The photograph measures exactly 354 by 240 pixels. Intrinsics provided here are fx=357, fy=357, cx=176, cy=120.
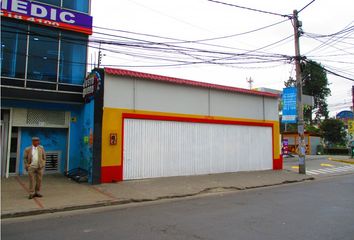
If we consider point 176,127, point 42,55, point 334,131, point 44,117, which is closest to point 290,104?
point 176,127

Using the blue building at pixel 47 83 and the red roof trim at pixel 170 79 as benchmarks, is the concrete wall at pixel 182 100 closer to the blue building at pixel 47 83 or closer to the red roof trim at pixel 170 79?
the red roof trim at pixel 170 79

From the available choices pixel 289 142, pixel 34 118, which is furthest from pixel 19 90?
pixel 289 142

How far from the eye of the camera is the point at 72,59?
16203 mm

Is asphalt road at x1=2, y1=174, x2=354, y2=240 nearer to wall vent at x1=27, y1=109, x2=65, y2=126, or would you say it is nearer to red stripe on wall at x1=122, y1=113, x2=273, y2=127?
red stripe on wall at x1=122, y1=113, x2=273, y2=127

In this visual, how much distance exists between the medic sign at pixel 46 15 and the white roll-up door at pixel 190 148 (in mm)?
4982

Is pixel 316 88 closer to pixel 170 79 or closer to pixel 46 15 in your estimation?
pixel 170 79

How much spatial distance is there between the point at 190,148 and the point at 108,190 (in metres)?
5.65

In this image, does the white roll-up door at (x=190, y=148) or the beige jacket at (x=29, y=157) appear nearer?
the beige jacket at (x=29, y=157)

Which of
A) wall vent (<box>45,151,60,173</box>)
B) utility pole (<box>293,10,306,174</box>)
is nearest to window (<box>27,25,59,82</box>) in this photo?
wall vent (<box>45,151,60,173</box>)

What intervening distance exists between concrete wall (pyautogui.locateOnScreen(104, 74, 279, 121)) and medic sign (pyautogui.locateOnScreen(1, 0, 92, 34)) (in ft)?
10.5

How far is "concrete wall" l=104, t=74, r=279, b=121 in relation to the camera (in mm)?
15188

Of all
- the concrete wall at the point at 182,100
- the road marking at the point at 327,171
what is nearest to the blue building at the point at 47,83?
the concrete wall at the point at 182,100

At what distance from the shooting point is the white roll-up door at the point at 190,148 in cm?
1559

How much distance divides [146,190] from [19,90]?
6.64 metres
